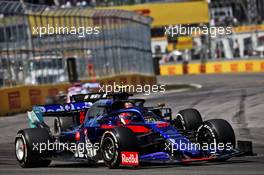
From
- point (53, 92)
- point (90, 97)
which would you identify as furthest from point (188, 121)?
point (53, 92)

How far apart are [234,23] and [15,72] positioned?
34.7m

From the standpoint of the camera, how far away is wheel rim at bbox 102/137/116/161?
1207 cm

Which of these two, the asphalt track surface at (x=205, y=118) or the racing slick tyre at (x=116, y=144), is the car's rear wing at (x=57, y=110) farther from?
the racing slick tyre at (x=116, y=144)

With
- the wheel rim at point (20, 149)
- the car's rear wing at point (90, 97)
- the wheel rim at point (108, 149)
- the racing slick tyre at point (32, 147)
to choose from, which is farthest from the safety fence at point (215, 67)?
the wheel rim at point (108, 149)

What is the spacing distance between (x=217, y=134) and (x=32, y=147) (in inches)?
130

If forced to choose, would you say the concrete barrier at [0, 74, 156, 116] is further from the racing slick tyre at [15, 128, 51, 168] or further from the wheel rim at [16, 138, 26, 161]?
the racing slick tyre at [15, 128, 51, 168]

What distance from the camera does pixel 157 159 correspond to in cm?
1191

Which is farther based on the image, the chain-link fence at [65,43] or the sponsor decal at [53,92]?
the sponsor decal at [53,92]

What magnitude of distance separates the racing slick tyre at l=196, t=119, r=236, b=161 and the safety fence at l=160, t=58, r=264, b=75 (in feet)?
144

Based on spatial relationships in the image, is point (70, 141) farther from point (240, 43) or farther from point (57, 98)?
point (240, 43)

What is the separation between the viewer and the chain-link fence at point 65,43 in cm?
3144

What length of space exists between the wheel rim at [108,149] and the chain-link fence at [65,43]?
18359 millimetres

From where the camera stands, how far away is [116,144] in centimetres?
1182

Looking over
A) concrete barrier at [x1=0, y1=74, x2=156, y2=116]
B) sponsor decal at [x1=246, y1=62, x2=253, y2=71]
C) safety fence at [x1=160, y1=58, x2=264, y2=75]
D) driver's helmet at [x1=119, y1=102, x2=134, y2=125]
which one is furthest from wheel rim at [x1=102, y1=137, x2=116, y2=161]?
sponsor decal at [x1=246, y1=62, x2=253, y2=71]
